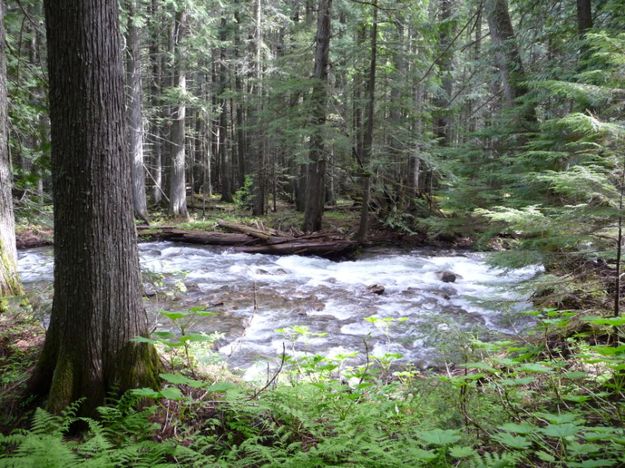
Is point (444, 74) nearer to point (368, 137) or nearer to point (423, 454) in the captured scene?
point (368, 137)

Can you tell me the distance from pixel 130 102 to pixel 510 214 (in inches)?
596

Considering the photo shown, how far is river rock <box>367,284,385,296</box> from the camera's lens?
9.29 metres

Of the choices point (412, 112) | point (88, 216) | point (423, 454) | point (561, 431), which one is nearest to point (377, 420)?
point (423, 454)

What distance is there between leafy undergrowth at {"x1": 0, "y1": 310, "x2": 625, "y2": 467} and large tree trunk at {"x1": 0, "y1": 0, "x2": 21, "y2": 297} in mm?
3363

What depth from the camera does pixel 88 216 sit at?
313 cm

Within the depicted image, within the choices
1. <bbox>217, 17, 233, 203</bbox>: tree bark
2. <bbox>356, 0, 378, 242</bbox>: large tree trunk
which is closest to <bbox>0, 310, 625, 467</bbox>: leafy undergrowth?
<bbox>356, 0, 378, 242</bbox>: large tree trunk

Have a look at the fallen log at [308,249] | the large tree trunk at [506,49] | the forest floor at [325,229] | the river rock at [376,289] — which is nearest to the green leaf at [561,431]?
the river rock at [376,289]

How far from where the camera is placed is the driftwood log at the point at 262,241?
1291 cm

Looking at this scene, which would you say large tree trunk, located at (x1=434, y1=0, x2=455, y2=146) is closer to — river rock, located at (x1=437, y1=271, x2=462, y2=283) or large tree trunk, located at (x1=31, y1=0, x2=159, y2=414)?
river rock, located at (x1=437, y1=271, x2=462, y2=283)

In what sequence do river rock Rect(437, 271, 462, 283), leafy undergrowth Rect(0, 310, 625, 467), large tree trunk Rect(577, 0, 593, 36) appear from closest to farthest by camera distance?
1. leafy undergrowth Rect(0, 310, 625, 467)
2. large tree trunk Rect(577, 0, 593, 36)
3. river rock Rect(437, 271, 462, 283)

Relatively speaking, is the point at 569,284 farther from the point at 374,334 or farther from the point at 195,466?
the point at 195,466

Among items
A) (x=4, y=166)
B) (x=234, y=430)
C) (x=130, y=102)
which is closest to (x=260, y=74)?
(x=130, y=102)

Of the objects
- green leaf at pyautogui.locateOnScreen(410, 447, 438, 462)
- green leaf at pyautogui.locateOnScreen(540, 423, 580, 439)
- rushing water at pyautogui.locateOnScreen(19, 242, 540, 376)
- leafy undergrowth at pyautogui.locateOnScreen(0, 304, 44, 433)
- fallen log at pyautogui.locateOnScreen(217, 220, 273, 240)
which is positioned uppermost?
fallen log at pyautogui.locateOnScreen(217, 220, 273, 240)

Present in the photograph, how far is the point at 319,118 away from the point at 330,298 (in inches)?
267
